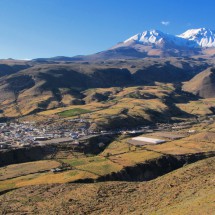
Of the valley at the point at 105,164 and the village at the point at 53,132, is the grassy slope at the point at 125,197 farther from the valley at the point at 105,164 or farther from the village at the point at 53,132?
the village at the point at 53,132

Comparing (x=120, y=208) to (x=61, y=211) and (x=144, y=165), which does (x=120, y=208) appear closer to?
(x=61, y=211)

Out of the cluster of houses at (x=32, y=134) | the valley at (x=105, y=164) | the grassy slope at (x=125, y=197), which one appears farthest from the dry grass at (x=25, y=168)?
the cluster of houses at (x=32, y=134)

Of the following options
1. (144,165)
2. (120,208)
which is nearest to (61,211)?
(120,208)

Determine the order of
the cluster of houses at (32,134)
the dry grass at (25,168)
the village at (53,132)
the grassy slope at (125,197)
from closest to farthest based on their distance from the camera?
the grassy slope at (125,197)
the dry grass at (25,168)
the cluster of houses at (32,134)
the village at (53,132)

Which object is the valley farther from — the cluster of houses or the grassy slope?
the grassy slope

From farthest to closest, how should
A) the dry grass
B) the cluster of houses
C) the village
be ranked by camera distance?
the village < the cluster of houses < the dry grass

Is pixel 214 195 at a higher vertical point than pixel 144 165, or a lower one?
higher

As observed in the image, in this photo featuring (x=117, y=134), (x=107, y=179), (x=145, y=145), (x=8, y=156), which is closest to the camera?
(x=107, y=179)

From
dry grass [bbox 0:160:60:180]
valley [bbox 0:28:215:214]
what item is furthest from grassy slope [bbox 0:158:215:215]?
dry grass [bbox 0:160:60:180]

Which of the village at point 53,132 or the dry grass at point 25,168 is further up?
the village at point 53,132

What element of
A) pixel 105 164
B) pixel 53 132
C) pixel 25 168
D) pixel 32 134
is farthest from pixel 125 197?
pixel 53 132

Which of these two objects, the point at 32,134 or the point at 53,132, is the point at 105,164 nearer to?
the point at 32,134
